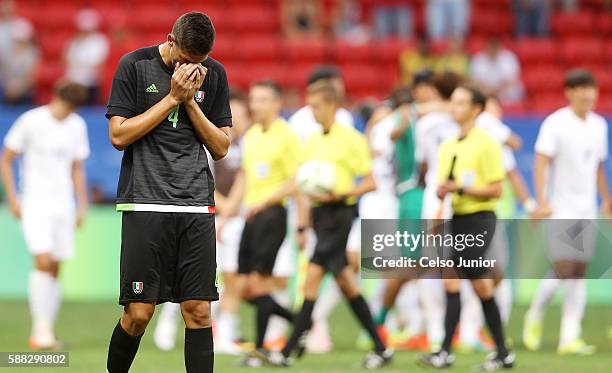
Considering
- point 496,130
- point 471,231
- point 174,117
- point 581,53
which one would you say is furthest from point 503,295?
point 581,53

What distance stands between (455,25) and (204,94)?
1425 centimetres

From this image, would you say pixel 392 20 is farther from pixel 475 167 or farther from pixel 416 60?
pixel 475 167

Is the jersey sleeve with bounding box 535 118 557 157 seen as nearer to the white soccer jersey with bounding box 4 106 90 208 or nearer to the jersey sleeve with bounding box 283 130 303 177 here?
the jersey sleeve with bounding box 283 130 303 177

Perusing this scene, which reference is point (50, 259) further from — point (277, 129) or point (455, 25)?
point (455, 25)

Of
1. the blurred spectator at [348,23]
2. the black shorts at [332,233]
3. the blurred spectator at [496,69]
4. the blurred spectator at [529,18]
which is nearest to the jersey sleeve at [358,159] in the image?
the black shorts at [332,233]

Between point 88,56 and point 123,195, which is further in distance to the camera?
point 88,56

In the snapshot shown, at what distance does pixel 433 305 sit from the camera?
1159cm

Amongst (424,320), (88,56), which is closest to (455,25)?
(88,56)

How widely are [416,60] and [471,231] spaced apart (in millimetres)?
10341

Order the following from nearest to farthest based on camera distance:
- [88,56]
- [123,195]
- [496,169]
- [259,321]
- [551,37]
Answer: [123,195] → [496,169] → [259,321] → [88,56] → [551,37]

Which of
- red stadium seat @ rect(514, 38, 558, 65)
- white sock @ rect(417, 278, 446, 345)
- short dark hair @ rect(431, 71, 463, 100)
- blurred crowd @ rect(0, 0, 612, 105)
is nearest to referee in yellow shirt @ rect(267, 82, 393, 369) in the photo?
white sock @ rect(417, 278, 446, 345)

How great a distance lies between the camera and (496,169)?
9.95 meters

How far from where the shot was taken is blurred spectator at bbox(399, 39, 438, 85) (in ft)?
65.1

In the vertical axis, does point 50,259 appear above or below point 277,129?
below
